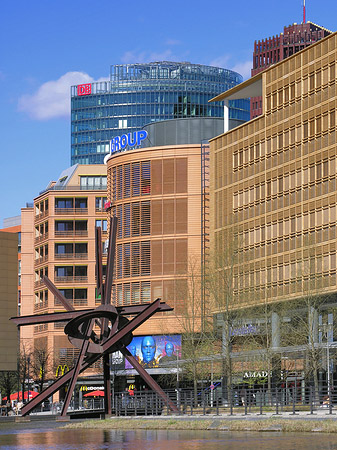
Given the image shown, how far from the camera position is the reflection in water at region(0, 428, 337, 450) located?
42.7 m

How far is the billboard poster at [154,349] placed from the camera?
420ft

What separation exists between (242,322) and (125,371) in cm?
4106

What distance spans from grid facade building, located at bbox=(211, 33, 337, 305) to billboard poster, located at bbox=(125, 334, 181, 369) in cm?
2157

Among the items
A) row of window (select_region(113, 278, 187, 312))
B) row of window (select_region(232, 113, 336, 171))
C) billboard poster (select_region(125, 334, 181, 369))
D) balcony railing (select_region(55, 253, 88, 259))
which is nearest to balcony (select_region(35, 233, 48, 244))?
balcony railing (select_region(55, 253, 88, 259))

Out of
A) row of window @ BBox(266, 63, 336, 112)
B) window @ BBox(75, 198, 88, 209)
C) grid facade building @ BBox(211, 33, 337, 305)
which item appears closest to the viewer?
grid facade building @ BBox(211, 33, 337, 305)

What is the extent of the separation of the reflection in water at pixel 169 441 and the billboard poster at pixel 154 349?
67.8 meters

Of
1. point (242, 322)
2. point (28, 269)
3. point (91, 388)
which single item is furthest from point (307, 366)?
point (28, 269)

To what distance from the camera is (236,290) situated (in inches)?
4013

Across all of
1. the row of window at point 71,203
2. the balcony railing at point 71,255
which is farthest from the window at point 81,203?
the balcony railing at point 71,255

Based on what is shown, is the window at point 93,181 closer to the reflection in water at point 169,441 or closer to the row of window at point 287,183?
the row of window at point 287,183

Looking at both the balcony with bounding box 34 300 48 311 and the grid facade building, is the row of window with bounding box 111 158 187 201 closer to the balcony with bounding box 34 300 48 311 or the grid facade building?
the grid facade building

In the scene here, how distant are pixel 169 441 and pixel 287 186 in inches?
2161

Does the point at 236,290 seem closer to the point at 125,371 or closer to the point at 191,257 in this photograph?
the point at 191,257

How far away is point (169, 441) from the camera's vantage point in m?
48.2
